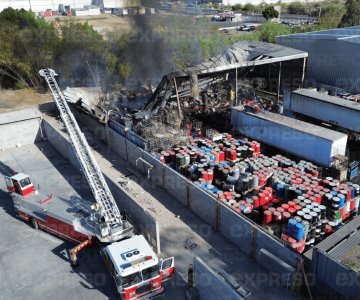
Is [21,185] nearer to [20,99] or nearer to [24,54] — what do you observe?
[20,99]

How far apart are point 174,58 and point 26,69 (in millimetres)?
13786

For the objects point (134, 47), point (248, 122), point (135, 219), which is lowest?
point (135, 219)

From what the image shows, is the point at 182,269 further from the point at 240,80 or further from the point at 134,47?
the point at 134,47

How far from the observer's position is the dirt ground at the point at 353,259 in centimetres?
1066

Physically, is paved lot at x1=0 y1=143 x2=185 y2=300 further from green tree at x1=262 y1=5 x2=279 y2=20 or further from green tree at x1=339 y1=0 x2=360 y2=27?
green tree at x1=262 y1=5 x2=279 y2=20

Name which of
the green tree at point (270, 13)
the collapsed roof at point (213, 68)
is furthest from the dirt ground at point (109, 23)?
the green tree at point (270, 13)

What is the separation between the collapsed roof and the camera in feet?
77.6

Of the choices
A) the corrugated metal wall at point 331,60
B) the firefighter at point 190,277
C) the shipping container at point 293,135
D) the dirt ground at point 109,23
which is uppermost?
the dirt ground at point 109,23

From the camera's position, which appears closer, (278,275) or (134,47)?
(278,275)

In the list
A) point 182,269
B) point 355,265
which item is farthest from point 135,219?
point 355,265

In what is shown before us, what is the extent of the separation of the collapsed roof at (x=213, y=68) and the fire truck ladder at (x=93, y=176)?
7.17 metres

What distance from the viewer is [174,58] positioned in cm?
3466

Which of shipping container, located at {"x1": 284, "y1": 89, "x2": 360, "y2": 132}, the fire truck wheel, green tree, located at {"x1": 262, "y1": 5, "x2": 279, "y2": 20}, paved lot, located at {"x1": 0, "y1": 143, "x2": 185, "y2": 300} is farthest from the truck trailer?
green tree, located at {"x1": 262, "y1": 5, "x2": 279, "y2": 20}

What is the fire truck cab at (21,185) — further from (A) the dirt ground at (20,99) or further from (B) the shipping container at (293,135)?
(A) the dirt ground at (20,99)
